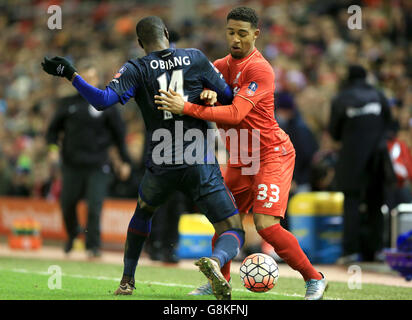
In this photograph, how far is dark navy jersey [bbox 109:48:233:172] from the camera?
688 centimetres

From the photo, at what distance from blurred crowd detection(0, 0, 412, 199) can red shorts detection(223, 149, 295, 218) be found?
397cm

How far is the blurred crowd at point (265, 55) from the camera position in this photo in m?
13.5

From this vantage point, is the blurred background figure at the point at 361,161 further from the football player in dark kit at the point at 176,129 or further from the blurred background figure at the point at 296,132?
the football player in dark kit at the point at 176,129

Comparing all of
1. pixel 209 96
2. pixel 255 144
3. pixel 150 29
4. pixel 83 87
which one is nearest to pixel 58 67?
pixel 83 87

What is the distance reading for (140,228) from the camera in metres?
7.16

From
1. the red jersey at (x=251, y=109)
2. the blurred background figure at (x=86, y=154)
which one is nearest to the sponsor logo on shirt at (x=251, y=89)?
the red jersey at (x=251, y=109)

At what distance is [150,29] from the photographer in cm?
697

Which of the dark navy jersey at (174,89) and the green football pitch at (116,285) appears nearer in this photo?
the dark navy jersey at (174,89)

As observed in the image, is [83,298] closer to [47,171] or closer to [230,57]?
[230,57]

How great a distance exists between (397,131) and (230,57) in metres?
5.77

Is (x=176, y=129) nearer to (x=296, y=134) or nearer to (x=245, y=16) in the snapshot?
(x=245, y=16)

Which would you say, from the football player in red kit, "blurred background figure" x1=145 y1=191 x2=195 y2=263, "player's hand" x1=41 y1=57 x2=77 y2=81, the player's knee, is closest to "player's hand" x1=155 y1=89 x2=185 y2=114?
the football player in red kit

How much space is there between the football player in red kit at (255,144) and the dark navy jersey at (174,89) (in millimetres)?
151
